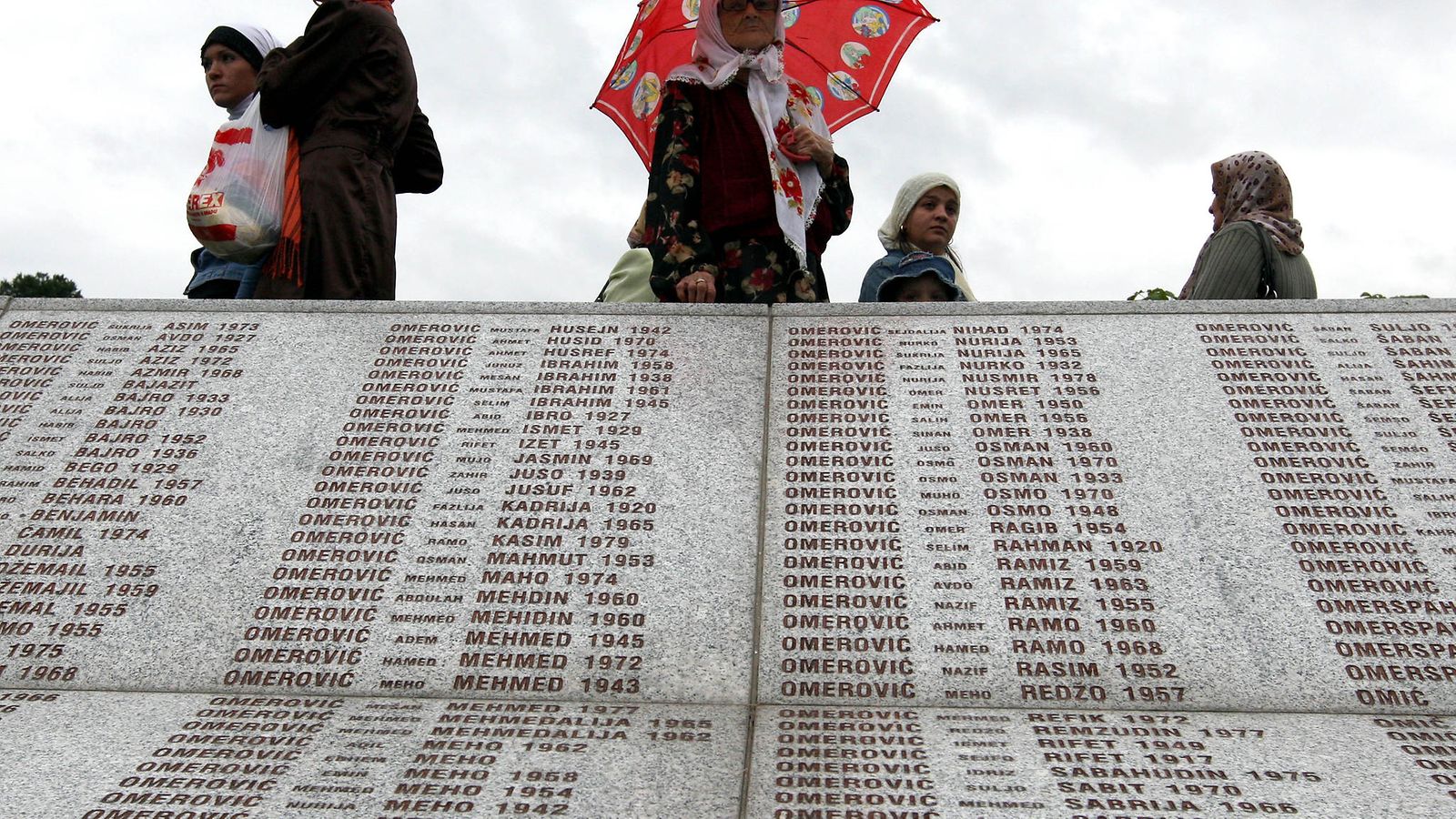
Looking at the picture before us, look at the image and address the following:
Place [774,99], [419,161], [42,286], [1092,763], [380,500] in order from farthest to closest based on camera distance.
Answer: [42,286] < [419,161] < [774,99] < [380,500] < [1092,763]

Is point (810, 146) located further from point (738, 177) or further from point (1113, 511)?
point (1113, 511)

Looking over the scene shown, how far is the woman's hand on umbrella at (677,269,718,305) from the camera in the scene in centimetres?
545

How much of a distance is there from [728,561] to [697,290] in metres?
1.80

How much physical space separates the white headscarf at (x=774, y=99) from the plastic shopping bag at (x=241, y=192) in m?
2.13

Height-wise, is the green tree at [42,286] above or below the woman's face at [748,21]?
above

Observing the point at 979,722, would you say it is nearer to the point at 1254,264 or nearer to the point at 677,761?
the point at 677,761

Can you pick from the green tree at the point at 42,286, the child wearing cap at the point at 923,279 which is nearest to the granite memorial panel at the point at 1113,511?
the child wearing cap at the point at 923,279

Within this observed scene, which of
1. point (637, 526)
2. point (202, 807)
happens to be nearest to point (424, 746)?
point (202, 807)

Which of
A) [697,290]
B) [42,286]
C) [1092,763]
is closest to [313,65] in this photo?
[697,290]

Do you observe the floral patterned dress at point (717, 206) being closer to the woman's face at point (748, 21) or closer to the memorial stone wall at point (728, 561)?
the woman's face at point (748, 21)

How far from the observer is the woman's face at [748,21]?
19.6 ft

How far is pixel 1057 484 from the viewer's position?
4328mm

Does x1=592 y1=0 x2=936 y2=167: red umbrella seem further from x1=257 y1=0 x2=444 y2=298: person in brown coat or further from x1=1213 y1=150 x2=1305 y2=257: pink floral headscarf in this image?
x1=1213 y1=150 x2=1305 y2=257: pink floral headscarf

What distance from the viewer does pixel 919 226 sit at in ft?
20.0
